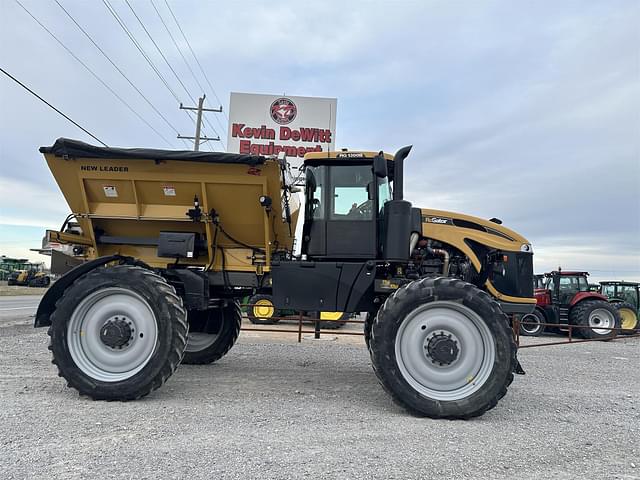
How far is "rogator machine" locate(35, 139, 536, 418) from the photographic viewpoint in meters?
4.42

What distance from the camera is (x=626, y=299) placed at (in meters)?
17.7

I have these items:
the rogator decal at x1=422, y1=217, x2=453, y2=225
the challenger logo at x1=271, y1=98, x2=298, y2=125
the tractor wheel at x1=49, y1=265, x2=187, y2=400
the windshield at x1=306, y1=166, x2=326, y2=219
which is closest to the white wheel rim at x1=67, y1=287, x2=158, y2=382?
the tractor wheel at x1=49, y1=265, x2=187, y2=400

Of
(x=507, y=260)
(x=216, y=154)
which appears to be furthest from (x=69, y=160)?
(x=507, y=260)

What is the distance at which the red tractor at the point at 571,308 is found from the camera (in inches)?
558

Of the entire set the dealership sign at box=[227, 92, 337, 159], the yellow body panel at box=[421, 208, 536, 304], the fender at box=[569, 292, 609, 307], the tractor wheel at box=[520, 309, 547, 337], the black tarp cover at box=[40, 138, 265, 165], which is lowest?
the tractor wheel at box=[520, 309, 547, 337]

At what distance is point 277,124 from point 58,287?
14.7 meters

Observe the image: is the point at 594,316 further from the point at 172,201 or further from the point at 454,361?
the point at 172,201

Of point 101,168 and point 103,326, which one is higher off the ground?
point 101,168

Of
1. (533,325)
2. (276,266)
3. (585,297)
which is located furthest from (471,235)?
(585,297)

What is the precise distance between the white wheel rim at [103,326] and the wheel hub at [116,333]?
0.03 metres

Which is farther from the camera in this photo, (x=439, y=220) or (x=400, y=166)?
(x=439, y=220)

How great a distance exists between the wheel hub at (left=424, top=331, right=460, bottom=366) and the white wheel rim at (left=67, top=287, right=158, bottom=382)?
114 inches

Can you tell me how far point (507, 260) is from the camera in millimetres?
5234

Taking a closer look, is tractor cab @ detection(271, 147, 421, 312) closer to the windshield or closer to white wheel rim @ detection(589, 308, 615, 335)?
the windshield
